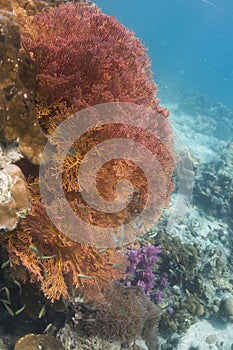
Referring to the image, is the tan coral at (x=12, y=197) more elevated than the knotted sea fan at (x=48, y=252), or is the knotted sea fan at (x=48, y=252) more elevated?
the tan coral at (x=12, y=197)

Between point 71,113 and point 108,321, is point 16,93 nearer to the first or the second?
point 71,113

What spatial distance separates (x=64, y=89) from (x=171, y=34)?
169m

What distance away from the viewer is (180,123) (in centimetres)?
2680

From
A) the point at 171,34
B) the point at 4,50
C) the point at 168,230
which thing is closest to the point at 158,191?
the point at 4,50

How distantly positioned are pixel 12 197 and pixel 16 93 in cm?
111

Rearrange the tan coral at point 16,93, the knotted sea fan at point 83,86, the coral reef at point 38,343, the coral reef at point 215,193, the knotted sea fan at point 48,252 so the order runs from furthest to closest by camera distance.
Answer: the coral reef at point 215,193 → the coral reef at point 38,343 → the knotted sea fan at point 48,252 → the knotted sea fan at point 83,86 → the tan coral at point 16,93

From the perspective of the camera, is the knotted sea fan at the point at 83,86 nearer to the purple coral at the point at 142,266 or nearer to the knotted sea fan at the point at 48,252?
the knotted sea fan at the point at 48,252

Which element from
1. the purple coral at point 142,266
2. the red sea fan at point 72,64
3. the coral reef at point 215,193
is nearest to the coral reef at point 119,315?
the purple coral at point 142,266

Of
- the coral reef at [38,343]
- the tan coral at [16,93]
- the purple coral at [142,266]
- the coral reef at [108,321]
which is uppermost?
the tan coral at [16,93]

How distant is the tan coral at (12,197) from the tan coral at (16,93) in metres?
0.35

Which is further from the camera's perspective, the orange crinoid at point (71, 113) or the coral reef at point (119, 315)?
the coral reef at point (119, 315)

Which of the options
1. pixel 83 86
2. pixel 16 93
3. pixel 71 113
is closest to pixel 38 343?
pixel 71 113

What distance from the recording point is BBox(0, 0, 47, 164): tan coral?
269cm

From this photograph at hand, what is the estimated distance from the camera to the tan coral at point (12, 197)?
2727 mm
